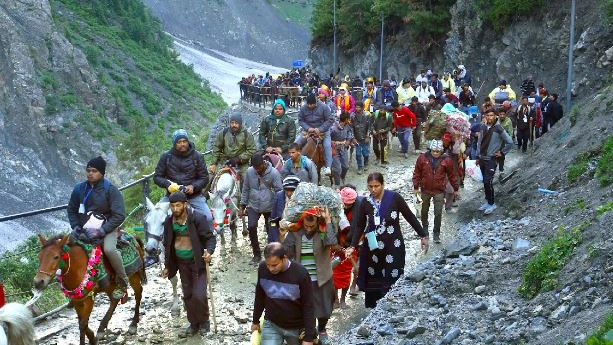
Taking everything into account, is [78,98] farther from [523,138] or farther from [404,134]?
[523,138]

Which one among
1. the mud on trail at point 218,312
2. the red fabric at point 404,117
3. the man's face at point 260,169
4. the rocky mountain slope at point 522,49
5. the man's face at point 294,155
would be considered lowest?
the mud on trail at point 218,312

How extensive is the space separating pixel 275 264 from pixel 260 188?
587 centimetres

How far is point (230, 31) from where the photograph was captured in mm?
133750

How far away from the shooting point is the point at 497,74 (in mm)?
35312

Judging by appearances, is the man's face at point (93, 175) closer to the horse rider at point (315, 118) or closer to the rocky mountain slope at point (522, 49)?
the horse rider at point (315, 118)

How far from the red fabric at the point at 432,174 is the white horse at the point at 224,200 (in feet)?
10.9

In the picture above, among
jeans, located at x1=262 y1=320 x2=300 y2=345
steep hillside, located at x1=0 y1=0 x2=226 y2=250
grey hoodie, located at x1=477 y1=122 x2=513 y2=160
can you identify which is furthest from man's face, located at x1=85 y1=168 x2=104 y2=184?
steep hillside, located at x1=0 y1=0 x2=226 y2=250

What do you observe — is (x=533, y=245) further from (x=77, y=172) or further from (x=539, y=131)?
(x=77, y=172)

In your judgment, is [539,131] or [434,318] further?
[539,131]

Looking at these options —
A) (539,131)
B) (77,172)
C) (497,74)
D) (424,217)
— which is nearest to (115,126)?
(77,172)

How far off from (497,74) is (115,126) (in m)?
46.4

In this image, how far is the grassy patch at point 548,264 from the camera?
28.6 ft

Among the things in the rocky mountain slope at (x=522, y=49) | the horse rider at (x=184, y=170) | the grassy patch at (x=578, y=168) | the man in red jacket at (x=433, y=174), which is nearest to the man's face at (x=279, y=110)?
the man in red jacket at (x=433, y=174)

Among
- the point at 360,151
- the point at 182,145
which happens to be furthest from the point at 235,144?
the point at 360,151
